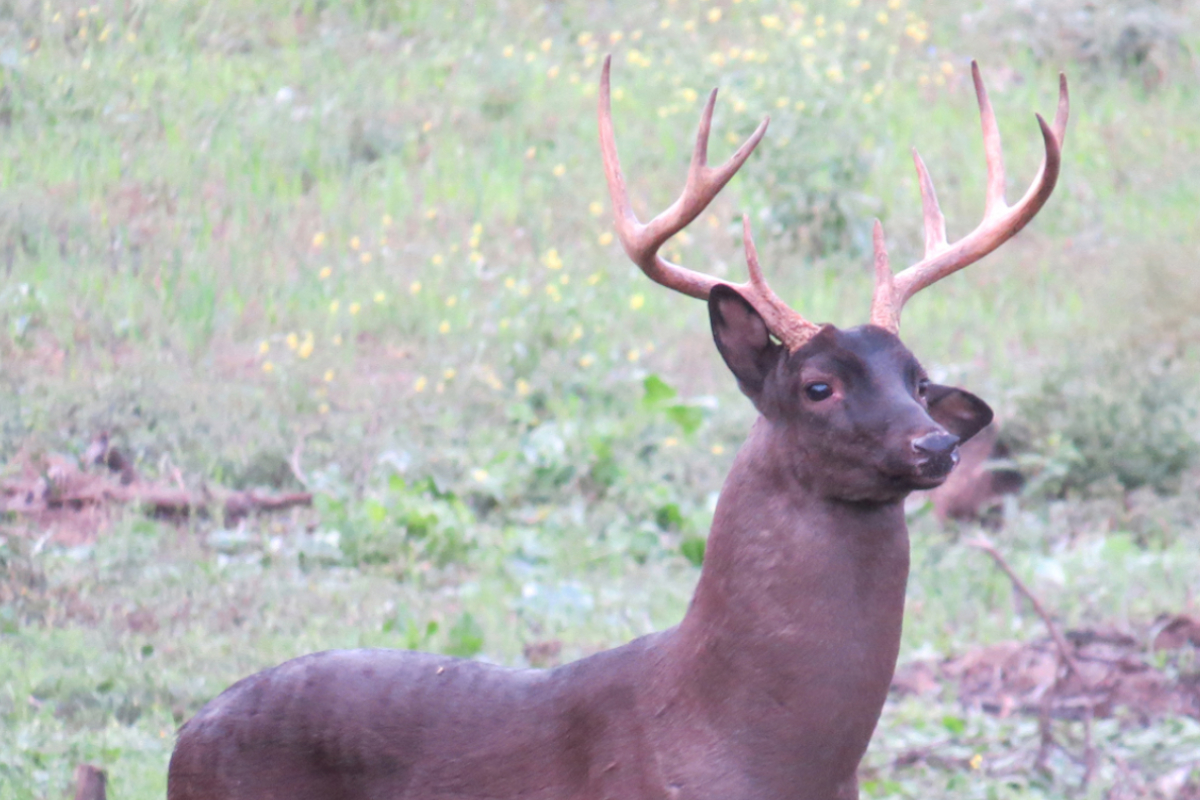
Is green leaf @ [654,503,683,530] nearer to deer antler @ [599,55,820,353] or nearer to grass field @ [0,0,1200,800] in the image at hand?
grass field @ [0,0,1200,800]

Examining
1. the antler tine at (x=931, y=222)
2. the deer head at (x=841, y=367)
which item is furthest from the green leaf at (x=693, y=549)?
the deer head at (x=841, y=367)

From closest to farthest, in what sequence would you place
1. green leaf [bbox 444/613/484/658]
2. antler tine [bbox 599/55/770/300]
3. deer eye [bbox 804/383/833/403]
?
deer eye [bbox 804/383/833/403] → antler tine [bbox 599/55/770/300] → green leaf [bbox 444/613/484/658]

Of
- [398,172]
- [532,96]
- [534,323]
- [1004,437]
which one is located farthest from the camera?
[532,96]

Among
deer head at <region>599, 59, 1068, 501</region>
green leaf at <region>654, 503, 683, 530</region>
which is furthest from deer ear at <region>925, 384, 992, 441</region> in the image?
green leaf at <region>654, 503, 683, 530</region>

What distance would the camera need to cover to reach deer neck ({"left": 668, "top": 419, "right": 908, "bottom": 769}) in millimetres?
2961

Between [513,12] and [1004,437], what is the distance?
6755 mm

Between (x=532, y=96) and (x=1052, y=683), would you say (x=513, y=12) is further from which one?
(x=1052, y=683)

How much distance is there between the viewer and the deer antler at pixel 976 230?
3330mm

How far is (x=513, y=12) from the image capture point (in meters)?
13.5

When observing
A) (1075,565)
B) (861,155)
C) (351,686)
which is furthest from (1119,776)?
(861,155)

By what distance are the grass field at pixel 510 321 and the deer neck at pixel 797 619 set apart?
76.1 inches

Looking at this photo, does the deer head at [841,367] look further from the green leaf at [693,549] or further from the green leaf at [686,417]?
the green leaf at [686,417]

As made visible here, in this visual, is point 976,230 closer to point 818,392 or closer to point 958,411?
point 958,411

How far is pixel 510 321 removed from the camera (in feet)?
31.0
